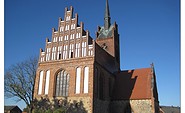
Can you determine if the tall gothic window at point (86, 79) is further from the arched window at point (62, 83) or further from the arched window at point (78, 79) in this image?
the arched window at point (62, 83)

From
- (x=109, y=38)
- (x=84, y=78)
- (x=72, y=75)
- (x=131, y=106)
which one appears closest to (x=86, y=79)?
(x=84, y=78)

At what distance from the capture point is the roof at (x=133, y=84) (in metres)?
25.5

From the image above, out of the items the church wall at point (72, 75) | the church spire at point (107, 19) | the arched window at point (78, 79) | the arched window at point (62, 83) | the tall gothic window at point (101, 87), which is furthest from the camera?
the church spire at point (107, 19)

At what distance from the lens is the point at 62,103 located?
2144cm

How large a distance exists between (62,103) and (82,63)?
17.1ft

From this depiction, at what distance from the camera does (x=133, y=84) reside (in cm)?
2762

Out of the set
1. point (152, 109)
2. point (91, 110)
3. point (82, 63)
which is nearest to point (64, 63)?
point (82, 63)

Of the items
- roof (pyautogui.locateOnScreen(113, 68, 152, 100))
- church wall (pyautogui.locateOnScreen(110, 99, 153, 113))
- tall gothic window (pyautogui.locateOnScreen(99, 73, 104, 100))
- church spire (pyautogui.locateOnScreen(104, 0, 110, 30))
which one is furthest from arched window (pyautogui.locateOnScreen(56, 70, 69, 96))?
church spire (pyautogui.locateOnScreen(104, 0, 110, 30))

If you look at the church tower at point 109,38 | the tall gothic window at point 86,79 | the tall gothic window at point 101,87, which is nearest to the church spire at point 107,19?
the church tower at point 109,38

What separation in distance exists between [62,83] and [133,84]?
11023 millimetres

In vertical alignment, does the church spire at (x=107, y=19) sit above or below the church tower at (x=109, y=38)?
above

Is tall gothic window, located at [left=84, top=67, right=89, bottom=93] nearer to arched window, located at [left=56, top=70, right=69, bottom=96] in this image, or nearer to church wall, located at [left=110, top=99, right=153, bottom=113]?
arched window, located at [left=56, top=70, right=69, bottom=96]

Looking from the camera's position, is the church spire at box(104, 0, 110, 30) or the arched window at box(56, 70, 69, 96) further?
the church spire at box(104, 0, 110, 30)

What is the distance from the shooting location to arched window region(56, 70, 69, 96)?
72.9 feet
